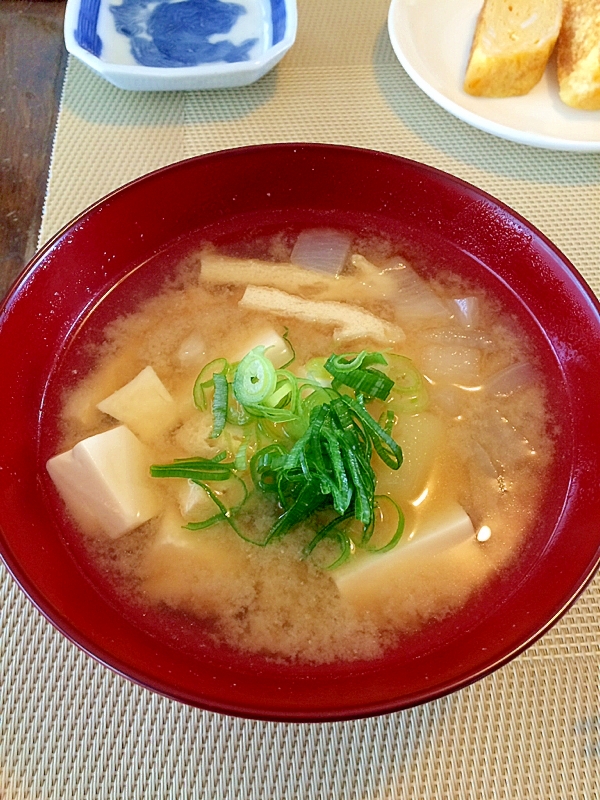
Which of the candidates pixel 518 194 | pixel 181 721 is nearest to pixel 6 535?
pixel 181 721

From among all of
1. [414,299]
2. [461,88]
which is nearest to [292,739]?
[414,299]

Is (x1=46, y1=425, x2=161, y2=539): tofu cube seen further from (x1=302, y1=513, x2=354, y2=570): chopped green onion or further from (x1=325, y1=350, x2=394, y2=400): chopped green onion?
(x1=325, y1=350, x2=394, y2=400): chopped green onion

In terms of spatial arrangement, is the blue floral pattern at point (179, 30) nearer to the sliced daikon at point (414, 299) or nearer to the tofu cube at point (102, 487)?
the sliced daikon at point (414, 299)

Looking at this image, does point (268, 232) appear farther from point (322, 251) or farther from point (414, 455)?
point (414, 455)

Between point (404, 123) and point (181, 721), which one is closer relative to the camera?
point (181, 721)

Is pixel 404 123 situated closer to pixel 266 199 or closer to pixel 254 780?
pixel 266 199

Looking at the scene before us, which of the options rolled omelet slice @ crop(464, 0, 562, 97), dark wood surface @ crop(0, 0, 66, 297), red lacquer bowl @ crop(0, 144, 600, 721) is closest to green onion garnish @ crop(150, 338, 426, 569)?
red lacquer bowl @ crop(0, 144, 600, 721)
